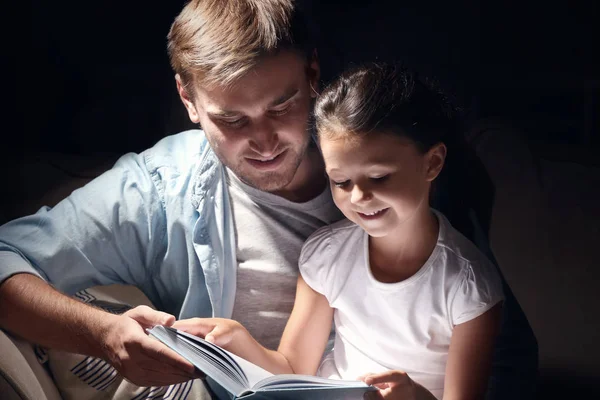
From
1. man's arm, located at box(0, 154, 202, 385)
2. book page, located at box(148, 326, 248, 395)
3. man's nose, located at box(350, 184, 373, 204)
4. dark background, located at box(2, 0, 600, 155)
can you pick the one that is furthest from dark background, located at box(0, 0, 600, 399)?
book page, located at box(148, 326, 248, 395)

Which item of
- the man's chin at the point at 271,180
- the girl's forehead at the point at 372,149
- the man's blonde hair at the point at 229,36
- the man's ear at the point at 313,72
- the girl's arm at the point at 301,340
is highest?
the man's blonde hair at the point at 229,36

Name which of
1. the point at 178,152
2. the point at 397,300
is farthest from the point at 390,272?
the point at 178,152

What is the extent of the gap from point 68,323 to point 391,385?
533mm

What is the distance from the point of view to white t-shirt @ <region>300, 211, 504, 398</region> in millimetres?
956

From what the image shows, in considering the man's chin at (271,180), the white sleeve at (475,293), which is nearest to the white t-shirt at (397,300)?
the white sleeve at (475,293)

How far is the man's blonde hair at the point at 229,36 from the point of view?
1.07 meters

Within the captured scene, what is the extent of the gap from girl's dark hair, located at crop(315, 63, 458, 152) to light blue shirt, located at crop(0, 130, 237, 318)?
0.33 meters

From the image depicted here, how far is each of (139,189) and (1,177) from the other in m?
0.44

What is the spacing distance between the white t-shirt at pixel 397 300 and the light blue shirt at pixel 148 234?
181 mm

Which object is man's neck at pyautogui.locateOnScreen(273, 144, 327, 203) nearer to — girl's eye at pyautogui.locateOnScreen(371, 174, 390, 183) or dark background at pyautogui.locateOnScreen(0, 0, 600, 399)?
dark background at pyautogui.locateOnScreen(0, 0, 600, 399)

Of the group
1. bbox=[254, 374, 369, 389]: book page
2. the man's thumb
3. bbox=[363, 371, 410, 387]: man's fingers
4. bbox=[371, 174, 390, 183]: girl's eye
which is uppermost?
bbox=[371, 174, 390, 183]: girl's eye

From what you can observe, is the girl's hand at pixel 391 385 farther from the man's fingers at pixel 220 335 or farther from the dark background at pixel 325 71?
the dark background at pixel 325 71

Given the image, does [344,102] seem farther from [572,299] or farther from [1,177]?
[1,177]

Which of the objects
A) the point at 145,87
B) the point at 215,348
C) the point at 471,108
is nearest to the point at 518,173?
the point at 471,108
